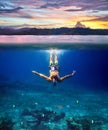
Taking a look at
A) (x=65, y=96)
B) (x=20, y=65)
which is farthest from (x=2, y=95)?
(x=65, y=96)

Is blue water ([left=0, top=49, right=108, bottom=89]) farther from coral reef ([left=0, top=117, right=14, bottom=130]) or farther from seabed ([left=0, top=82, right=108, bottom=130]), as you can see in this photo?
coral reef ([left=0, top=117, right=14, bottom=130])

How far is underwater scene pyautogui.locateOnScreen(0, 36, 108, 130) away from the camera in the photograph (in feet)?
8.24

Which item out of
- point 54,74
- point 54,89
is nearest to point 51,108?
point 54,89

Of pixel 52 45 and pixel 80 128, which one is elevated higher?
pixel 52 45

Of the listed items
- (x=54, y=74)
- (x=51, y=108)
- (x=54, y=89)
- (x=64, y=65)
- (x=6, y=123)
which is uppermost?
(x=64, y=65)

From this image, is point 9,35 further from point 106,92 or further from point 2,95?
point 106,92

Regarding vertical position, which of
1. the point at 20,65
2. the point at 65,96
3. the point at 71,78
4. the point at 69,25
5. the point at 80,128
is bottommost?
the point at 80,128

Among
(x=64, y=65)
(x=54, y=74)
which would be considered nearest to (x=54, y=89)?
(x=54, y=74)

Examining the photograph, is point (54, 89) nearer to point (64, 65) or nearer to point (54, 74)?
point (54, 74)

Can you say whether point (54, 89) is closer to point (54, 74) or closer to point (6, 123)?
point (54, 74)

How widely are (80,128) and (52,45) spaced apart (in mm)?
1052

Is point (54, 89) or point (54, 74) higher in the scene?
point (54, 74)

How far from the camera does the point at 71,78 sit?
255cm

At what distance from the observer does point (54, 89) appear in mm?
2547
